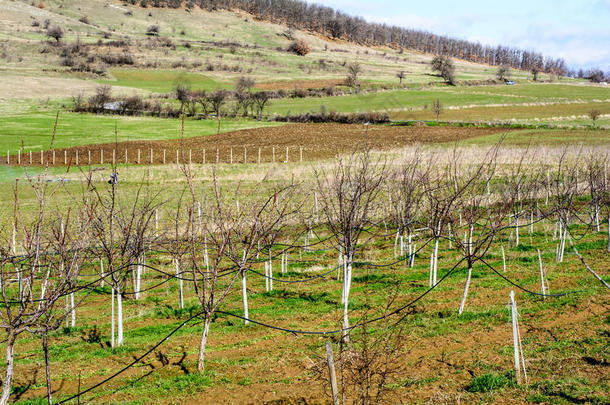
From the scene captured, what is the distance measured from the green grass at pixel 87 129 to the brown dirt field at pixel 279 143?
14.8ft

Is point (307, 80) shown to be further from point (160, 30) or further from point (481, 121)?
point (160, 30)

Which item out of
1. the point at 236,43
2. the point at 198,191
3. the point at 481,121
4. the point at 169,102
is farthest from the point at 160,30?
the point at 198,191

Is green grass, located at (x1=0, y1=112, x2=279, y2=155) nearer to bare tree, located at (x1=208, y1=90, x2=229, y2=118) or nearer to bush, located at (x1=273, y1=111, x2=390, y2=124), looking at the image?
bare tree, located at (x1=208, y1=90, x2=229, y2=118)

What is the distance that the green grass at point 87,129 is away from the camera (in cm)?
5819

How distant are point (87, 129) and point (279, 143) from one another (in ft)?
92.9

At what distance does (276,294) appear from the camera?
1677 centimetres

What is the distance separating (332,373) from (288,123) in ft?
235

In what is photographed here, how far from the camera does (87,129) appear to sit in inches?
2677

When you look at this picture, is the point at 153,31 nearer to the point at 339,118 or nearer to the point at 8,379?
the point at 339,118

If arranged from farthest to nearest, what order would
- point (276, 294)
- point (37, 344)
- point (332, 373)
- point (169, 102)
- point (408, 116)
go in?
point (169, 102) < point (408, 116) < point (276, 294) < point (37, 344) < point (332, 373)

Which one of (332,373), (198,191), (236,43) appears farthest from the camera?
(236,43)

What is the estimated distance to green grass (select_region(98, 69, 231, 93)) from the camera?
4257 inches

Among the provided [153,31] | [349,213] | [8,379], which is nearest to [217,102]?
[349,213]

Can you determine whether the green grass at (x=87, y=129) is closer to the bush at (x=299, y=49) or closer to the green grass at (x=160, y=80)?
the green grass at (x=160, y=80)
